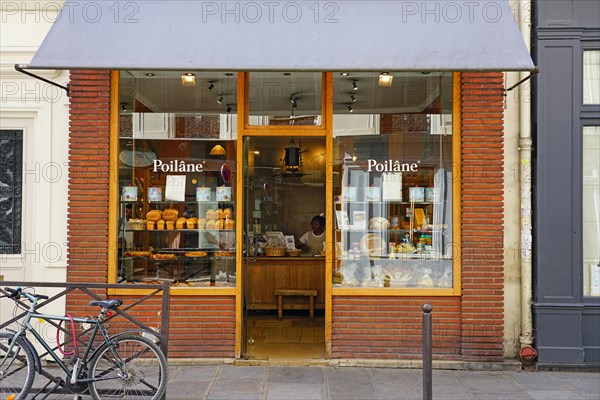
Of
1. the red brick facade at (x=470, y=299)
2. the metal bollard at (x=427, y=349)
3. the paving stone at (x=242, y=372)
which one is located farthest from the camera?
the red brick facade at (x=470, y=299)

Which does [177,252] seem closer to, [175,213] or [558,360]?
[175,213]

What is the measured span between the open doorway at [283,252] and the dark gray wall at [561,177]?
3.03 meters

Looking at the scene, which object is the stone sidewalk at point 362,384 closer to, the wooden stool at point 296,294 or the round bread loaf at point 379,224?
the round bread loaf at point 379,224

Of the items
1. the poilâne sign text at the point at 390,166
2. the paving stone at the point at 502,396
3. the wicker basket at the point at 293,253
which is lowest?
the paving stone at the point at 502,396

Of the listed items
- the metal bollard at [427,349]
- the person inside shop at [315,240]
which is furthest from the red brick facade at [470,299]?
the person inside shop at [315,240]

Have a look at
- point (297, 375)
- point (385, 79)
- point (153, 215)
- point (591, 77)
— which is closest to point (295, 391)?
point (297, 375)

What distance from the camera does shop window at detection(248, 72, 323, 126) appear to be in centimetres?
749

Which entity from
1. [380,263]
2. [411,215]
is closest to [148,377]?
[380,263]

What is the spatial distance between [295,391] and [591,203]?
177 inches

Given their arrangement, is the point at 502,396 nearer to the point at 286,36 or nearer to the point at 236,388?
the point at 236,388

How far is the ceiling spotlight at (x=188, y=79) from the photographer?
301 inches

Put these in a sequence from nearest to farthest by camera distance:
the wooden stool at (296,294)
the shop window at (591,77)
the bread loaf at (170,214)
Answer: the shop window at (591,77) → the bread loaf at (170,214) → the wooden stool at (296,294)

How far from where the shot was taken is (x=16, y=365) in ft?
18.3

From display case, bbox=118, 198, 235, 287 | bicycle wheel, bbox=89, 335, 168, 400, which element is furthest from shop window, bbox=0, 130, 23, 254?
bicycle wheel, bbox=89, 335, 168, 400
